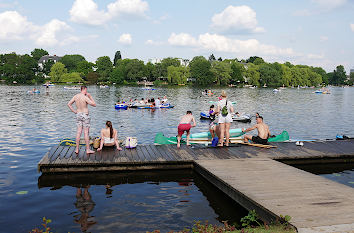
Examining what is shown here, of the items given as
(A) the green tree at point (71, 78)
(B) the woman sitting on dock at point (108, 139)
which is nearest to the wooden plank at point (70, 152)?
(B) the woman sitting on dock at point (108, 139)

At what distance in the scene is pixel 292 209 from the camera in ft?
22.9

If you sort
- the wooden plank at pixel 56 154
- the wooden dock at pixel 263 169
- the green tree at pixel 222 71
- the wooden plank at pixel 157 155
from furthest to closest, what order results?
the green tree at pixel 222 71 → the wooden plank at pixel 157 155 → the wooden plank at pixel 56 154 → the wooden dock at pixel 263 169

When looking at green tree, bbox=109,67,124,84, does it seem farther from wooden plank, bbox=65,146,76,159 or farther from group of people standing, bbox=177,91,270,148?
wooden plank, bbox=65,146,76,159

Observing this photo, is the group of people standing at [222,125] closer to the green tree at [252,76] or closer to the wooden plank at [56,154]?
the wooden plank at [56,154]

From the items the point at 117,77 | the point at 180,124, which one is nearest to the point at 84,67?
the point at 117,77

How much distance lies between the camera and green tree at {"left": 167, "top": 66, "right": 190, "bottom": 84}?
13662 centimetres

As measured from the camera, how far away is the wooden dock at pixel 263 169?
6.86 metres

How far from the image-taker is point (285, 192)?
827 centimetres

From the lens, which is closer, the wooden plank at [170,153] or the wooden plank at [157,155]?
the wooden plank at [157,155]

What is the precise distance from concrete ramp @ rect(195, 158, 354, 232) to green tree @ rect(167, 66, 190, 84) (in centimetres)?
12638

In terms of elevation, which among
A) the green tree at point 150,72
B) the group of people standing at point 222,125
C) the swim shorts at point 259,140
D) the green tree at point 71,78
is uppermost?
the green tree at point 150,72

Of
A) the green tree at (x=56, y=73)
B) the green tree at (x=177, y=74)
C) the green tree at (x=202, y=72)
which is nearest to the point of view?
the green tree at (x=177, y=74)

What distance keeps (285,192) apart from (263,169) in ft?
8.29

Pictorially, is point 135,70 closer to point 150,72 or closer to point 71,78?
point 150,72
